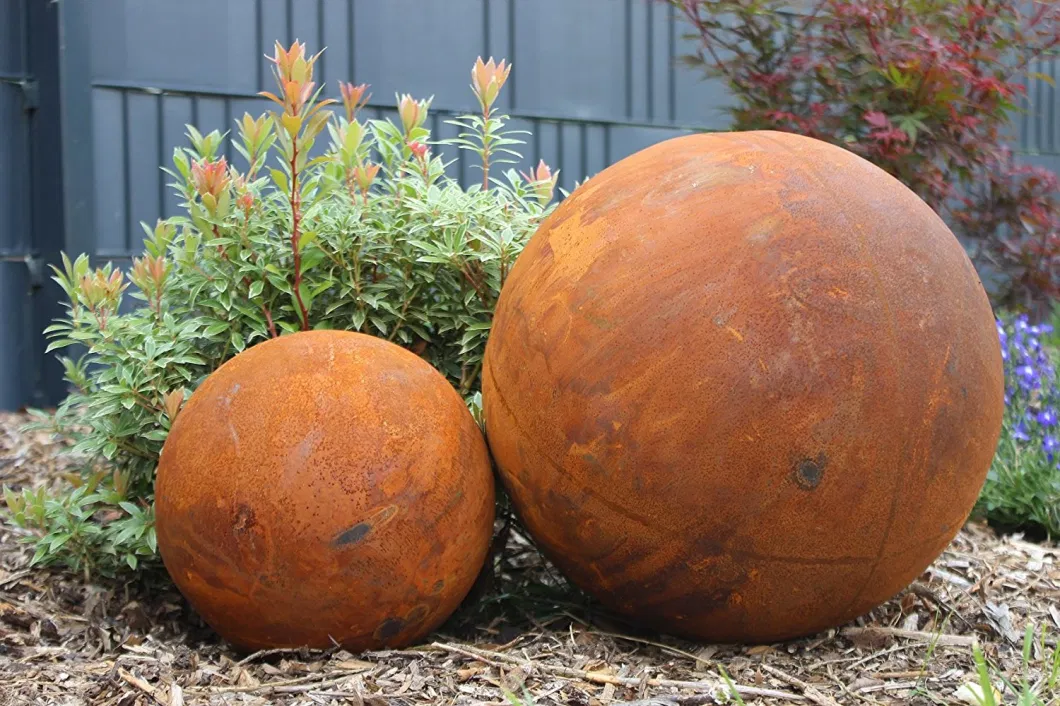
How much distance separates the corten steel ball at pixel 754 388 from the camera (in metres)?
2.55

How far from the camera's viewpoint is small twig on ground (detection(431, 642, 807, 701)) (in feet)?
8.59

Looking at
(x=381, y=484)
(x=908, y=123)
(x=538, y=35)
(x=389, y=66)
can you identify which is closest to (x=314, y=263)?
(x=381, y=484)

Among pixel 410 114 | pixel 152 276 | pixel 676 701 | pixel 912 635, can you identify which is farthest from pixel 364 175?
pixel 912 635

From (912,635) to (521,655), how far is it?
3.94ft

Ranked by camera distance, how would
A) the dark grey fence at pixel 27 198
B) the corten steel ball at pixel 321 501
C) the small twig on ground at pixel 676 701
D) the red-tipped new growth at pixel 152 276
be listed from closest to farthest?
the small twig on ground at pixel 676 701
the corten steel ball at pixel 321 501
the red-tipped new growth at pixel 152 276
the dark grey fence at pixel 27 198

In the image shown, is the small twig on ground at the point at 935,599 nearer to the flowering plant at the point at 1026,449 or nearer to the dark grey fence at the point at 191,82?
the flowering plant at the point at 1026,449

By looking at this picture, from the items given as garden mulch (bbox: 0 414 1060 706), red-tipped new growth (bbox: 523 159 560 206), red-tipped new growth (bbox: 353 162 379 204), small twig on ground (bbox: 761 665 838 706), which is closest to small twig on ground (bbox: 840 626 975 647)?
garden mulch (bbox: 0 414 1060 706)

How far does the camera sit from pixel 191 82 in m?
6.38

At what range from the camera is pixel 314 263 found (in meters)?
3.67

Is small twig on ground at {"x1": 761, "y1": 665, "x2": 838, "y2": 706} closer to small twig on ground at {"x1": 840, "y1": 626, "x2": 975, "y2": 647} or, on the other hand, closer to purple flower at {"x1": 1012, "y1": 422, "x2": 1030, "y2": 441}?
small twig on ground at {"x1": 840, "y1": 626, "x2": 975, "y2": 647}

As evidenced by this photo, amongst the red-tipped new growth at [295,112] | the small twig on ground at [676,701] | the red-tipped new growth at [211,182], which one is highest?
the red-tipped new growth at [295,112]

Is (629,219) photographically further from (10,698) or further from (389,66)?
→ (389,66)

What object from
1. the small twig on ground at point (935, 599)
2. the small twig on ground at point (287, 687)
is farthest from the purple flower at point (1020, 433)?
the small twig on ground at point (287, 687)

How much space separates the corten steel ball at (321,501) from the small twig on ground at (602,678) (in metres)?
0.20
